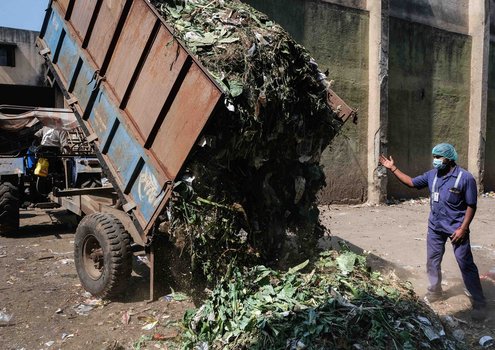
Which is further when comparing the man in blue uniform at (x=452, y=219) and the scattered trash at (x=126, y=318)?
the man in blue uniform at (x=452, y=219)

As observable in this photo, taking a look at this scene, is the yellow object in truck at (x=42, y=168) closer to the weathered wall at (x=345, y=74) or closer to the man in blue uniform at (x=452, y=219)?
the weathered wall at (x=345, y=74)

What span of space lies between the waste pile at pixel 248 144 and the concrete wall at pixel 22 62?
17.0m

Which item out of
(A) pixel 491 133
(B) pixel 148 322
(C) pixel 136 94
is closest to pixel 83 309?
(B) pixel 148 322

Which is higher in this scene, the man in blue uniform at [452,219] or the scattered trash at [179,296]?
the man in blue uniform at [452,219]

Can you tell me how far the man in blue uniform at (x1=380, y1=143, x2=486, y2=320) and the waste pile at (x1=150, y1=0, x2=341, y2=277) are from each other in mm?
1148

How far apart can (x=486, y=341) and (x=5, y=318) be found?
4.14 meters

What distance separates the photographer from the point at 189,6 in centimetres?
439

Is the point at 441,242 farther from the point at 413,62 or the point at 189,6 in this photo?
the point at 413,62

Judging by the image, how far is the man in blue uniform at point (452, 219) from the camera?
13.8ft

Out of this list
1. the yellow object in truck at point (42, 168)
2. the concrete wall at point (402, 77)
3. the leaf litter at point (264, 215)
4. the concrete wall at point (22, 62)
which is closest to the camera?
the leaf litter at point (264, 215)

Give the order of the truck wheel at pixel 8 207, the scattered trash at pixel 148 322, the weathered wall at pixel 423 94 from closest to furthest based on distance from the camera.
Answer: the scattered trash at pixel 148 322
the truck wheel at pixel 8 207
the weathered wall at pixel 423 94

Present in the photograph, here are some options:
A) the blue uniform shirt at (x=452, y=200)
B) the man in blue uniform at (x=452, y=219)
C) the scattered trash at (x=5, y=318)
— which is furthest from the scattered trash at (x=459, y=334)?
the scattered trash at (x=5, y=318)

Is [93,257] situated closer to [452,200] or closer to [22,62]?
[452,200]

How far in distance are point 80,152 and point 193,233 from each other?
186 inches
